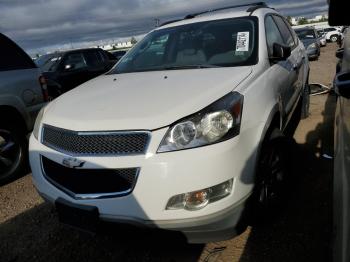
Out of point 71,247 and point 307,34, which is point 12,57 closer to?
point 71,247

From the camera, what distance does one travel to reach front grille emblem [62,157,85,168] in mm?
2476

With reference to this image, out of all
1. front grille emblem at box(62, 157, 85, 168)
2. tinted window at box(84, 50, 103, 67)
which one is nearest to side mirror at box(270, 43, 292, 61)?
front grille emblem at box(62, 157, 85, 168)

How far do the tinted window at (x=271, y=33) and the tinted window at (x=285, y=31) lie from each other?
0.75 feet

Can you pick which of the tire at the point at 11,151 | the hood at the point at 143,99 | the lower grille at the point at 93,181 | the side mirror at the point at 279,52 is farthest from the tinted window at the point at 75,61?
the lower grille at the point at 93,181

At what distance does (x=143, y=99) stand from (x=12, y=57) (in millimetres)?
2913

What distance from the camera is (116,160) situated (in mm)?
2344

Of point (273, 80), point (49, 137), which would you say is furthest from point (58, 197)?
point (273, 80)

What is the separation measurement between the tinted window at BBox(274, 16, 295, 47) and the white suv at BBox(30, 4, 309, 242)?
1.51 metres

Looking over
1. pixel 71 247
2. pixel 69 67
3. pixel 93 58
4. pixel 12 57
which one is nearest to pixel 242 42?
pixel 71 247

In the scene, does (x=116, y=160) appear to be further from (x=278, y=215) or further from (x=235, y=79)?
(x=278, y=215)

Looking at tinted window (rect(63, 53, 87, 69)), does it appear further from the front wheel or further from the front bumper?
the front bumper

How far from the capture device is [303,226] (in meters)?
3.10

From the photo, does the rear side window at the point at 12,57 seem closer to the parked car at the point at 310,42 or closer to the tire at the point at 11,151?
the tire at the point at 11,151

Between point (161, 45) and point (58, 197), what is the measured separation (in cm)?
217
